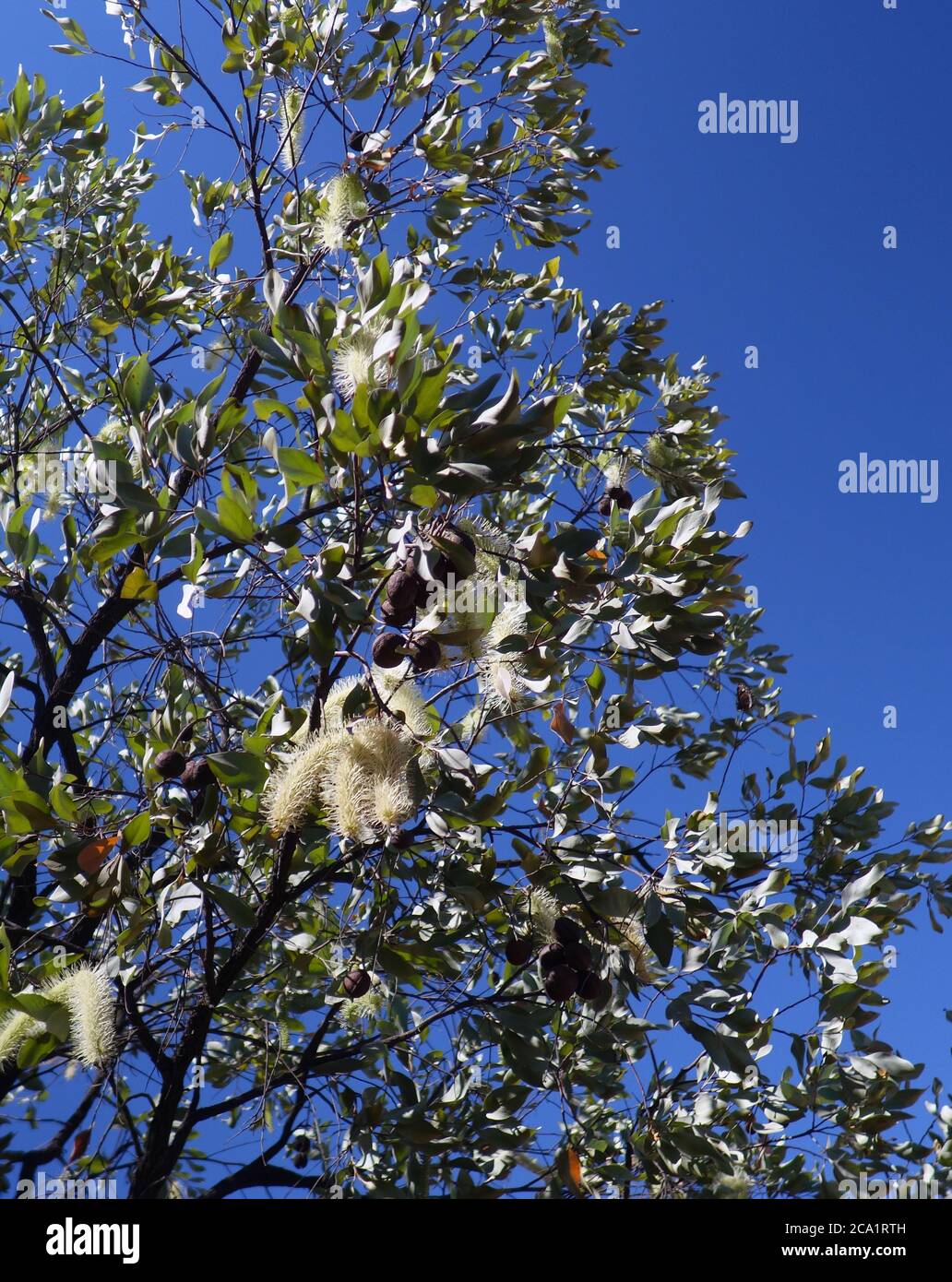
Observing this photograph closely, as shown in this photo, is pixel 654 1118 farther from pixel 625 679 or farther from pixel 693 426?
pixel 693 426

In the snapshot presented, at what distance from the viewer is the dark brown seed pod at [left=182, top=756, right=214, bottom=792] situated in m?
2.06

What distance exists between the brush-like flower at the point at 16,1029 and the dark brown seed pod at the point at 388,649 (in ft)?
2.98

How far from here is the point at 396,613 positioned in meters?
1.68

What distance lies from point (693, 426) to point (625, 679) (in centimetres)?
149

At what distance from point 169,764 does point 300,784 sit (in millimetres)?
532

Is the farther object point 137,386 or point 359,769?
point 137,386

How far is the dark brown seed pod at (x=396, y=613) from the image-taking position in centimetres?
167

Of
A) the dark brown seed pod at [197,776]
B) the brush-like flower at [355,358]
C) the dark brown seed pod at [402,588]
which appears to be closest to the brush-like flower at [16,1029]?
the dark brown seed pod at [197,776]

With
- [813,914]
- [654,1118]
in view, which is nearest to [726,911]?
[813,914]

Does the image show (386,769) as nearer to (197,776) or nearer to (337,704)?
(337,704)

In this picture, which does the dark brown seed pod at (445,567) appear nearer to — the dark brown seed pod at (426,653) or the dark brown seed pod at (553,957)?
the dark brown seed pod at (426,653)

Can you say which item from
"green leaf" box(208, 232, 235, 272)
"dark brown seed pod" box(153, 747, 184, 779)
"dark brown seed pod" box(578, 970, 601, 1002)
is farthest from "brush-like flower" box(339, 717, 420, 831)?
"green leaf" box(208, 232, 235, 272)

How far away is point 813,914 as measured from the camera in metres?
2.33

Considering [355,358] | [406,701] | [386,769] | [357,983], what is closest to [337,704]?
[406,701]
